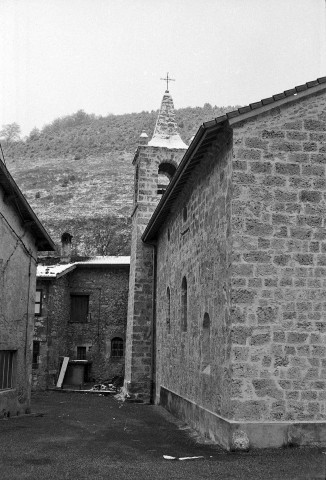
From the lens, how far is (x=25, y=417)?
14.5m

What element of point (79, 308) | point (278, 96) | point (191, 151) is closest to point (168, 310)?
point (191, 151)

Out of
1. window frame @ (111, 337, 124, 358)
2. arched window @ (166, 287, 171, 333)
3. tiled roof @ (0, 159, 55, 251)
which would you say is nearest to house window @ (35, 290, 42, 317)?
window frame @ (111, 337, 124, 358)

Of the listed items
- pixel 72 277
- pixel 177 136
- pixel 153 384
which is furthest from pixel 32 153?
pixel 153 384

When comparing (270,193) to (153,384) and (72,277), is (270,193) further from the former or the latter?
(72,277)

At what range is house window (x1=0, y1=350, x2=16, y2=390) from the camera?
13898mm

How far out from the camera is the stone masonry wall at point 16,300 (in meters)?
13.4

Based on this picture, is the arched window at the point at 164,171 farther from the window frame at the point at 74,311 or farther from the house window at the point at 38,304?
the house window at the point at 38,304

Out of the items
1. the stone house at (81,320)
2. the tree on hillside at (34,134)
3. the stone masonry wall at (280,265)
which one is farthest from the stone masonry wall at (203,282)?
the tree on hillside at (34,134)

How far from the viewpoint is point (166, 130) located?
23.5 metres

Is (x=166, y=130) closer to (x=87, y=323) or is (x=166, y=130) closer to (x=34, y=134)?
(x=87, y=323)

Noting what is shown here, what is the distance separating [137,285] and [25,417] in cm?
770

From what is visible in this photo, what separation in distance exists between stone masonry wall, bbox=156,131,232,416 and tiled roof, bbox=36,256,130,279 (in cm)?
991

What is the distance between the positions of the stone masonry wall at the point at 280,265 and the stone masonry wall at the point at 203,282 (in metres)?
0.29

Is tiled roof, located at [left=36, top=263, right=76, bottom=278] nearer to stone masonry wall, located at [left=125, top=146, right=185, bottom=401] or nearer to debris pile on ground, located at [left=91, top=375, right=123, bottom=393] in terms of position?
stone masonry wall, located at [left=125, top=146, right=185, bottom=401]
